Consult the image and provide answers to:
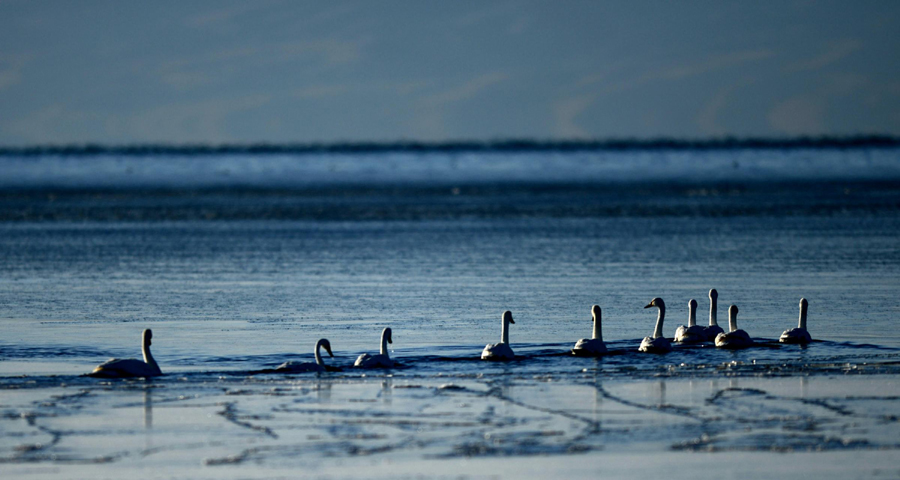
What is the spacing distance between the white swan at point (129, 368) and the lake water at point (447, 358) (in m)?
0.18

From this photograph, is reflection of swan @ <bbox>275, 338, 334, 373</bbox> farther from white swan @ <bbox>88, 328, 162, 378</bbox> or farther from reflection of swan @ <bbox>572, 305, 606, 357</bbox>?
reflection of swan @ <bbox>572, 305, 606, 357</bbox>

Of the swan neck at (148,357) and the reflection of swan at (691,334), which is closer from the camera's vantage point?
the swan neck at (148,357)

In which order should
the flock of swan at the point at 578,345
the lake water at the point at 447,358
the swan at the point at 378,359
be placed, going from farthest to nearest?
the swan at the point at 378,359
the flock of swan at the point at 578,345
the lake water at the point at 447,358

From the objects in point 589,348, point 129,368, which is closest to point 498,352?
point 589,348

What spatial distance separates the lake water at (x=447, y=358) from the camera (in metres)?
10.9

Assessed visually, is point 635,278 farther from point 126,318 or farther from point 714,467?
point 714,467

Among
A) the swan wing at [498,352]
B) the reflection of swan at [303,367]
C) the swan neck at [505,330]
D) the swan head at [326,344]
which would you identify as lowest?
the reflection of swan at [303,367]

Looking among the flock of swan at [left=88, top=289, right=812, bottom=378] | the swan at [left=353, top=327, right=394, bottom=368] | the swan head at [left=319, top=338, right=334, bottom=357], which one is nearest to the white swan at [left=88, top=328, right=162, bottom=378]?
the flock of swan at [left=88, top=289, right=812, bottom=378]

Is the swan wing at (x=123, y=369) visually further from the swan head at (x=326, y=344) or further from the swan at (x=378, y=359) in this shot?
the swan at (x=378, y=359)

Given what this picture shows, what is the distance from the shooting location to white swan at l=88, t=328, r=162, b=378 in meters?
14.4

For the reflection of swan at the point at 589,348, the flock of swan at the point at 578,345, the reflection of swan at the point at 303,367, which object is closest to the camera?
the flock of swan at the point at 578,345

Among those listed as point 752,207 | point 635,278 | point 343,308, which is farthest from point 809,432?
point 752,207

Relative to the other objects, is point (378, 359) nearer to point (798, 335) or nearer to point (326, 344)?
point (326, 344)

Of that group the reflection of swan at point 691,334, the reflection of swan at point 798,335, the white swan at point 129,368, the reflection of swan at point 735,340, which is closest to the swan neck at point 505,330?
the reflection of swan at point 691,334
